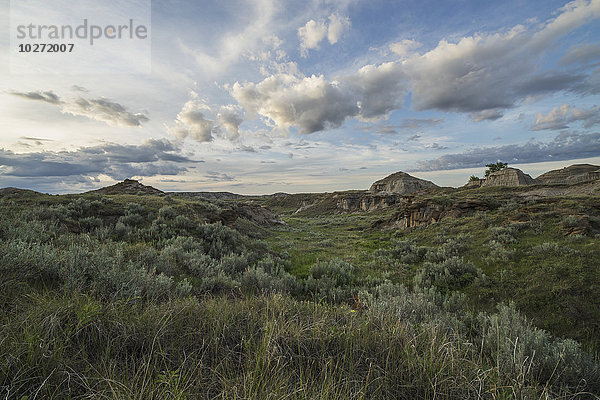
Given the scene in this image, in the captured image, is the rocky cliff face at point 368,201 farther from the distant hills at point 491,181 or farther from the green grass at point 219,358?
the green grass at point 219,358

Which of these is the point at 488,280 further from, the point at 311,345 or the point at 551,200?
the point at 551,200

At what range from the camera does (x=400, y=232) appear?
62.2ft

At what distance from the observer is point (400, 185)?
68.4m

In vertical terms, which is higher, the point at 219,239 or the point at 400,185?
the point at 400,185

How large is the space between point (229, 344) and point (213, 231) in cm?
907

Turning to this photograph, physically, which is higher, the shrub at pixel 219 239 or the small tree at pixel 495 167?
the small tree at pixel 495 167

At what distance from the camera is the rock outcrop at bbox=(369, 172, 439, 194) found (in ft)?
222

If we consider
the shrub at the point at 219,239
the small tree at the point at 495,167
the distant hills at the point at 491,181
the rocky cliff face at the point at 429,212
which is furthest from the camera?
the small tree at the point at 495,167

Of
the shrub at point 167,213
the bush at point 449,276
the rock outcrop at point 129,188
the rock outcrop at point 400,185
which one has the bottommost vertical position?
the bush at point 449,276

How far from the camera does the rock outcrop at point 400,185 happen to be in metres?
67.5

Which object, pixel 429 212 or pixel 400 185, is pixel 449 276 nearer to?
pixel 429 212

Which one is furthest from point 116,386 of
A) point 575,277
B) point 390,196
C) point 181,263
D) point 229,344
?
point 390,196

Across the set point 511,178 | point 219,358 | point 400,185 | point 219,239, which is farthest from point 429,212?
point 400,185

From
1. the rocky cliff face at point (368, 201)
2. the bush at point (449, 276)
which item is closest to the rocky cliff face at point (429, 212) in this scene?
the bush at point (449, 276)
